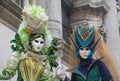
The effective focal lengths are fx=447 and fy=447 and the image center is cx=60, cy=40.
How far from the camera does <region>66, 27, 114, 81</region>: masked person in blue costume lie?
5.69 meters

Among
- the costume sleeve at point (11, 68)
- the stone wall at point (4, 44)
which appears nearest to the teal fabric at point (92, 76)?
the costume sleeve at point (11, 68)

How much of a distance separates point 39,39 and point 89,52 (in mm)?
673

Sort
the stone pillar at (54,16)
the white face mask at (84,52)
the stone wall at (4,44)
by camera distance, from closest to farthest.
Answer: the white face mask at (84,52), the stone wall at (4,44), the stone pillar at (54,16)

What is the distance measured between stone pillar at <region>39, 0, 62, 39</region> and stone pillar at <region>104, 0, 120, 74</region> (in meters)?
A: 2.96

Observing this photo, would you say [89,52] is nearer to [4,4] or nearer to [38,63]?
[38,63]

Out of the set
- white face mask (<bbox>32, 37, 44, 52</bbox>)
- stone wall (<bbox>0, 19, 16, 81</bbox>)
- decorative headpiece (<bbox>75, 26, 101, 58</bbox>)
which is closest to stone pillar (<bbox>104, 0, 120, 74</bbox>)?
stone wall (<bbox>0, 19, 16, 81</bbox>)

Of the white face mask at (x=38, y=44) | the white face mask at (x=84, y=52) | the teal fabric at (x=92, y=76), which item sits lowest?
the teal fabric at (x=92, y=76)

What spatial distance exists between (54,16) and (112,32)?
11.4 feet

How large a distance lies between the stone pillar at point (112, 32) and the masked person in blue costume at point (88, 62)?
6.63 meters

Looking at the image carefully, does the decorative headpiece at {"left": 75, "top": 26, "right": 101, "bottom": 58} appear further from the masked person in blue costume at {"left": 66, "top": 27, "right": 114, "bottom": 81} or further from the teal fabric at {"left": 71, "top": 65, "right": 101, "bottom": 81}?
the teal fabric at {"left": 71, "top": 65, "right": 101, "bottom": 81}

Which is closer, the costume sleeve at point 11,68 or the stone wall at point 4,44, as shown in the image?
the costume sleeve at point 11,68

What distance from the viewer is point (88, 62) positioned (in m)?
5.77

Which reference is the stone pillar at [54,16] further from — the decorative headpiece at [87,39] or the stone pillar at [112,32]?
the decorative headpiece at [87,39]

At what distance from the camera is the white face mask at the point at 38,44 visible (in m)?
5.69
